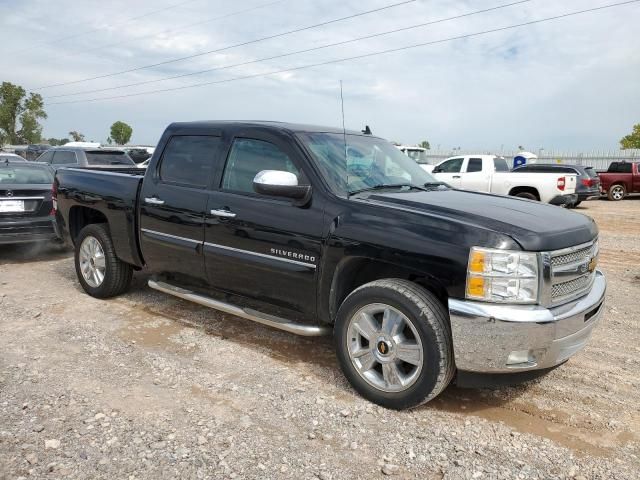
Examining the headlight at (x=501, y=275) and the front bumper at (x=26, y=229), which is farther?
the front bumper at (x=26, y=229)

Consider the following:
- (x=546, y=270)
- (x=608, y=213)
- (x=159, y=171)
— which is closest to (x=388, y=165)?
(x=546, y=270)

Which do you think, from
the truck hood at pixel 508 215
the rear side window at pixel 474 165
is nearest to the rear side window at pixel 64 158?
the rear side window at pixel 474 165

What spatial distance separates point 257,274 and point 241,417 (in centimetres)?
117

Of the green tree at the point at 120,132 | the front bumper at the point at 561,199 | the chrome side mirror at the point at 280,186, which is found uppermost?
the green tree at the point at 120,132

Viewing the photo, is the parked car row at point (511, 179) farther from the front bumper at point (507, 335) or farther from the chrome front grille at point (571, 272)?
the front bumper at point (507, 335)

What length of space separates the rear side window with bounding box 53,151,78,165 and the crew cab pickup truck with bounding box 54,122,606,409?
893 centimetres

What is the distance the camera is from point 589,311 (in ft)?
11.1

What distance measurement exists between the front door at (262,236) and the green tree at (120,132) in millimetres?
91386

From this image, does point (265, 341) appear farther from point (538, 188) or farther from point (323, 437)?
point (538, 188)

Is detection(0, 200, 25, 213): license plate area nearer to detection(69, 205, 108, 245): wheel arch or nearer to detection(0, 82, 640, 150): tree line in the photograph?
detection(69, 205, 108, 245): wheel arch

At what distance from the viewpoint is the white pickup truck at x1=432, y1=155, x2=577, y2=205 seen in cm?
1497

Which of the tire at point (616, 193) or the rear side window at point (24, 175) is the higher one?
the rear side window at point (24, 175)

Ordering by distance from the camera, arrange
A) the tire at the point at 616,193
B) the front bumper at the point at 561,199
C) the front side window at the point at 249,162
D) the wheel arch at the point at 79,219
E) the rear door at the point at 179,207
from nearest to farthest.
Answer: the front side window at the point at 249,162, the rear door at the point at 179,207, the wheel arch at the point at 79,219, the front bumper at the point at 561,199, the tire at the point at 616,193

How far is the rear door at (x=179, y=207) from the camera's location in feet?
14.9
